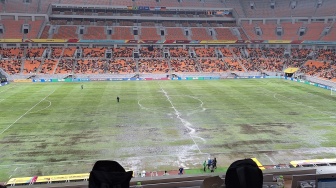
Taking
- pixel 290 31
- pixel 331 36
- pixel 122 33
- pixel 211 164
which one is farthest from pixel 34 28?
pixel 331 36

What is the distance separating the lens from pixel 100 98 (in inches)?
1652

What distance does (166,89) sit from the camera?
161 feet

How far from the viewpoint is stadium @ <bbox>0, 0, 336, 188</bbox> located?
21.5m

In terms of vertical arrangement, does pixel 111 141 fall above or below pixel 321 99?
below

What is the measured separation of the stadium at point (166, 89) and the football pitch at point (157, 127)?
0.50 feet

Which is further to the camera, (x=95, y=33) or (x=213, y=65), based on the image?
(x=95, y=33)

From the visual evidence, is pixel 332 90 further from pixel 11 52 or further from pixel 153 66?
pixel 11 52

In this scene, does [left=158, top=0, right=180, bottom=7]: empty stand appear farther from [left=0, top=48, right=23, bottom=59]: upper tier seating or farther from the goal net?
the goal net

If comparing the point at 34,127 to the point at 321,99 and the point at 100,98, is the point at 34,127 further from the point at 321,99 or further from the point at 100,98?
the point at 321,99

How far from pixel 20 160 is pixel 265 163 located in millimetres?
18172

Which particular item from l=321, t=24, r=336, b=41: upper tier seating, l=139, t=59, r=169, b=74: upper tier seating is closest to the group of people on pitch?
l=139, t=59, r=169, b=74: upper tier seating

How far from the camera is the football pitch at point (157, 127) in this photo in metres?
22.1

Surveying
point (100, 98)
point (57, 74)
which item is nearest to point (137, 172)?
point (100, 98)

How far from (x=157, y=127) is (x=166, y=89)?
20311mm
